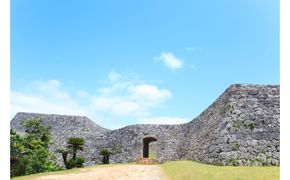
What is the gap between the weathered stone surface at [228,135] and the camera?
13707mm

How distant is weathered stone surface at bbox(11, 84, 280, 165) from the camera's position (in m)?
13.7

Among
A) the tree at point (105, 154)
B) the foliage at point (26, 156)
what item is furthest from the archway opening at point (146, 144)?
the foliage at point (26, 156)

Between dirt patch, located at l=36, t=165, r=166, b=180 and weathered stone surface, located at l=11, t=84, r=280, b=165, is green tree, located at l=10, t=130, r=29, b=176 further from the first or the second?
weathered stone surface, located at l=11, t=84, r=280, b=165

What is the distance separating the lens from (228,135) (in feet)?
47.5

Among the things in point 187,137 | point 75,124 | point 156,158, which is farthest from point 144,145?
point 75,124

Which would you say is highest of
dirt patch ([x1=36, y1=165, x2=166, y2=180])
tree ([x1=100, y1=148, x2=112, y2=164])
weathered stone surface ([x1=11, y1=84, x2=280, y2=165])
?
weathered stone surface ([x1=11, y1=84, x2=280, y2=165])

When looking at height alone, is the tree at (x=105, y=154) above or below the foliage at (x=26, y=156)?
below

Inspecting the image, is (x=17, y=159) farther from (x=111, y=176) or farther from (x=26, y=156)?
(x=111, y=176)

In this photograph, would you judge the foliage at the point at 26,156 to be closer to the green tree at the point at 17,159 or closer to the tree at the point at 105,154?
the green tree at the point at 17,159

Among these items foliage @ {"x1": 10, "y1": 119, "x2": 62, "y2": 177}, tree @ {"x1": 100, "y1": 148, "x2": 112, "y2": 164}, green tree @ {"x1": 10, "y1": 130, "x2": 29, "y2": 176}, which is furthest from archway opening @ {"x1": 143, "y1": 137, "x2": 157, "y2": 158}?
green tree @ {"x1": 10, "y1": 130, "x2": 29, "y2": 176}

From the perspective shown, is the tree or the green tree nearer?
the green tree

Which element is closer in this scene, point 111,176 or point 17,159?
point 111,176

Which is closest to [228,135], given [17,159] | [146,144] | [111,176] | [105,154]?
[111,176]
